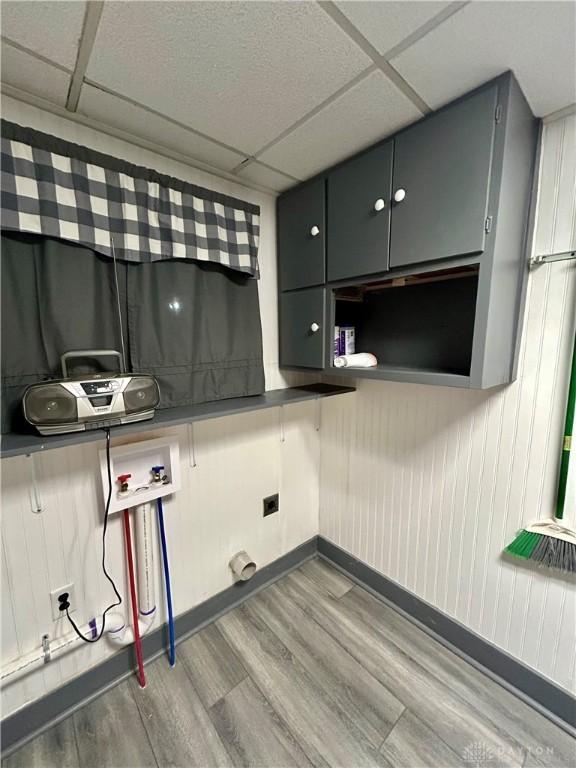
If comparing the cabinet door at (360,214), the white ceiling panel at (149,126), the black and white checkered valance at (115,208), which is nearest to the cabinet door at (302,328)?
the cabinet door at (360,214)

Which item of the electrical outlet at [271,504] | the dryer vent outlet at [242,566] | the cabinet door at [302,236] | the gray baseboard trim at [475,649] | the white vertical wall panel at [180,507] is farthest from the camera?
the electrical outlet at [271,504]

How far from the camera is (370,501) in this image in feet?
5.81

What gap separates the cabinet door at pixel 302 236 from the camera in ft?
4.66

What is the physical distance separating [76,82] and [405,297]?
142 cm

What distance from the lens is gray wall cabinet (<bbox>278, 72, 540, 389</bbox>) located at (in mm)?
957

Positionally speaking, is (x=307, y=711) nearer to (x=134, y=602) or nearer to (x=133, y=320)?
(x=134, y=602)

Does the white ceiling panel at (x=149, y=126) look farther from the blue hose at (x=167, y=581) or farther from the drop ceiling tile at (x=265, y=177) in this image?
the blue hose at (x=167, y=581)

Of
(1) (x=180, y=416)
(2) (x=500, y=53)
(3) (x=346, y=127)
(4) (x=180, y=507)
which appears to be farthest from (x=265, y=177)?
(4) (x=180, y=507)

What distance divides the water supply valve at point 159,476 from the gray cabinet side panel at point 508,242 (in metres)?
1.25

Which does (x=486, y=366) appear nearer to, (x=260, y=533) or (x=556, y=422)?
(x=556, y=422)

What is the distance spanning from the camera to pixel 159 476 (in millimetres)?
1306

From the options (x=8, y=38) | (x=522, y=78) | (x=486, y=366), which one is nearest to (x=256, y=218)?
(x=8, y=38)

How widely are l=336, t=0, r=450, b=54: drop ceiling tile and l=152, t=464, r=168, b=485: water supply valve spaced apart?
1514 mm

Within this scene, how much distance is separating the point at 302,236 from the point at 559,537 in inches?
63.3
